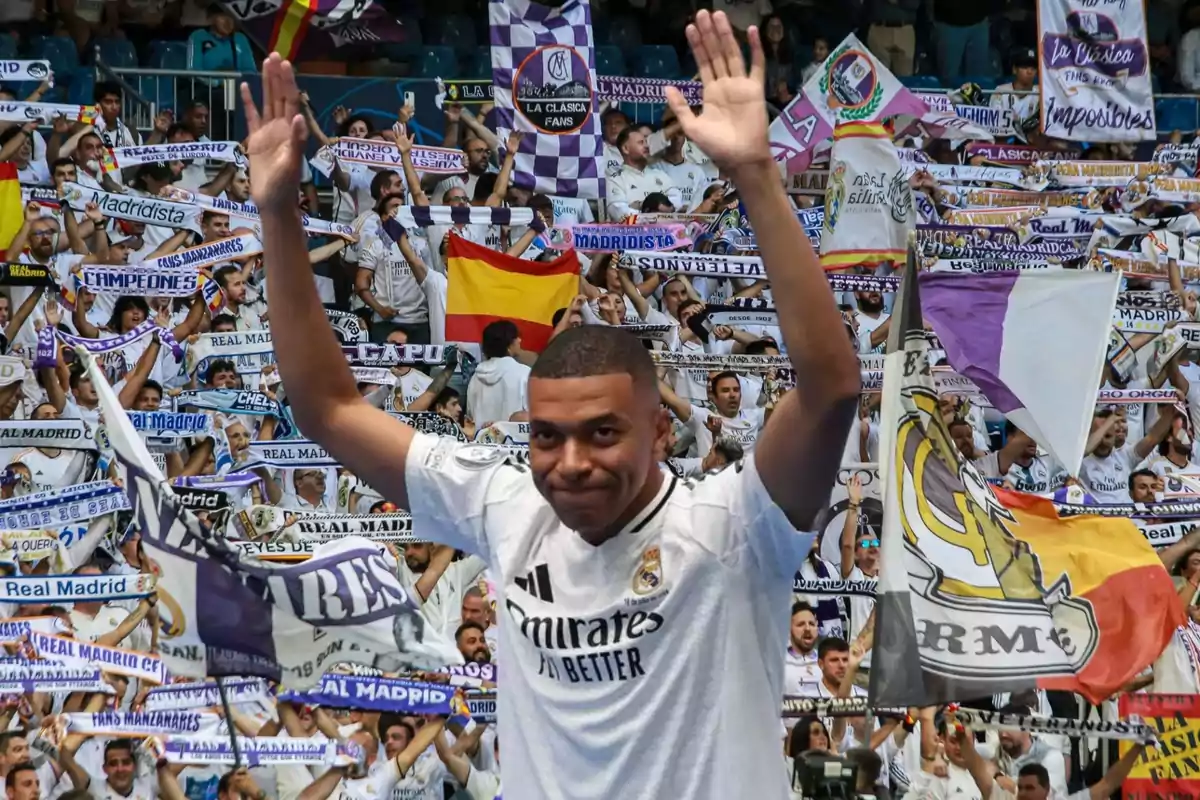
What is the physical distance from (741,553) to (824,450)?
25 centimetres

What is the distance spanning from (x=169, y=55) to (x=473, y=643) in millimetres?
8463

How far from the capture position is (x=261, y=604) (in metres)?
4.74

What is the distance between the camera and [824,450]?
111 inches

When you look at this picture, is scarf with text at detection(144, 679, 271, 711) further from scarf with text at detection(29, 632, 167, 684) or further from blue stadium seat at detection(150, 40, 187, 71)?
blue stadium seat at detection(150, 40, 187, 71)

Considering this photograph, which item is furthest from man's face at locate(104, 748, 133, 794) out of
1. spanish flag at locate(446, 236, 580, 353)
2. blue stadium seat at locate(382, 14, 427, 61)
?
blue stadium seat at locate(382, 14, 427, 61)

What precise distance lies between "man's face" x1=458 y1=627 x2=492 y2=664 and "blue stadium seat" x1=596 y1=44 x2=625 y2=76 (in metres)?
9.32

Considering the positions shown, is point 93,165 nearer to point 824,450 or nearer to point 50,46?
point 50,46

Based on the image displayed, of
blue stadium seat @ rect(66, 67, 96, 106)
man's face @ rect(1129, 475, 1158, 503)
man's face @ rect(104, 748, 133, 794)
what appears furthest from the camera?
blue stadium seat @ rect(66, 67, 96, 106)

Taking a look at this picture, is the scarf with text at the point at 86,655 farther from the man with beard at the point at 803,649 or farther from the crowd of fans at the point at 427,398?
the man with beard at the point at 803,649

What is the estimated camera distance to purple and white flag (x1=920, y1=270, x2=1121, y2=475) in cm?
742

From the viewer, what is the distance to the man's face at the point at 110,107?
49.6 feet

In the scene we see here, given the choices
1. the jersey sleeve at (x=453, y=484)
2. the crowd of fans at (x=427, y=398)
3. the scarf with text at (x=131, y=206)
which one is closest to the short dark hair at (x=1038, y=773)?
the crowd of fans at (x=427, y=398)

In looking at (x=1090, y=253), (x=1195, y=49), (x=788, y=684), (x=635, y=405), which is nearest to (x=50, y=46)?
(x=1090, y=253)

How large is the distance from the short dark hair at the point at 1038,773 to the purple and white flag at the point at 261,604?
18.0ft
